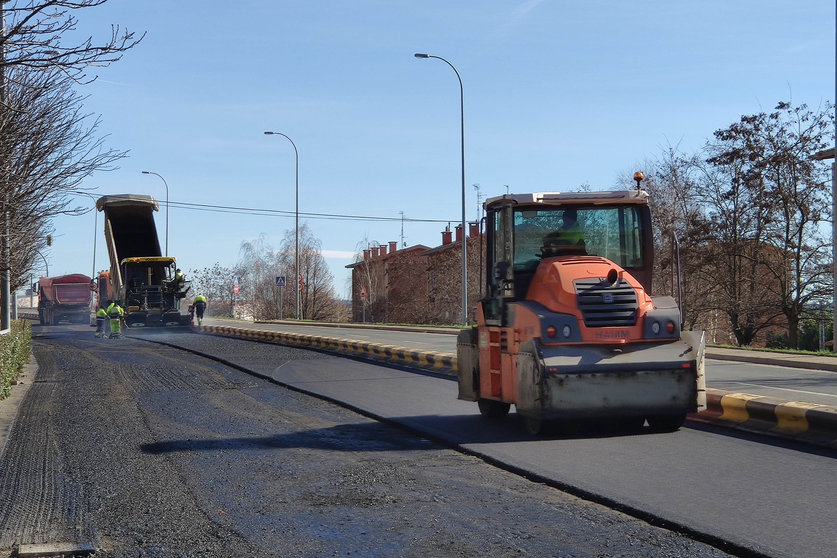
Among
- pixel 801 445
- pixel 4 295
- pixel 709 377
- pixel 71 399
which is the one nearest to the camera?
pixel 801 445

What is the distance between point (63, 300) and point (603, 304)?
183 feet

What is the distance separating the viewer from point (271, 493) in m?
7.45

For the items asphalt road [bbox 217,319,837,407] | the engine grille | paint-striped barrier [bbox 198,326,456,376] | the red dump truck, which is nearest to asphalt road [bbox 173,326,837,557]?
the engine grille

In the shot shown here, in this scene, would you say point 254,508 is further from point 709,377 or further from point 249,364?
point 249,364

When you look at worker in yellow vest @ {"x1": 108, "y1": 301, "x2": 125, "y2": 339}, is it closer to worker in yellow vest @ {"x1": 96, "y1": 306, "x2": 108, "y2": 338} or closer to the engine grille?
worker in yellow vest @ {"x1": 96, "y1": 306, "x2": 108, "y2": 338}

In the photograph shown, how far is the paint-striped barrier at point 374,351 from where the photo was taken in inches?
751

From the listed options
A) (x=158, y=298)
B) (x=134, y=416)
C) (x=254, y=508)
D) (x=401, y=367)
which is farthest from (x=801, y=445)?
(x=158, y=298)

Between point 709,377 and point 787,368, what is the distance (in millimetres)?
3931

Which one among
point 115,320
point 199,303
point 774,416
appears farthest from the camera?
point 199,303

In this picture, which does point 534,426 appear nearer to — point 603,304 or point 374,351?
point 603,304

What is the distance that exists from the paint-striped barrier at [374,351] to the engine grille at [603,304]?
28.1 feet

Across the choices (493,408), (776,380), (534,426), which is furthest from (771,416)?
(776,380)

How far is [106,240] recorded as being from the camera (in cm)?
3681

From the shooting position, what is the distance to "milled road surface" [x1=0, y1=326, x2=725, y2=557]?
19.1ft
